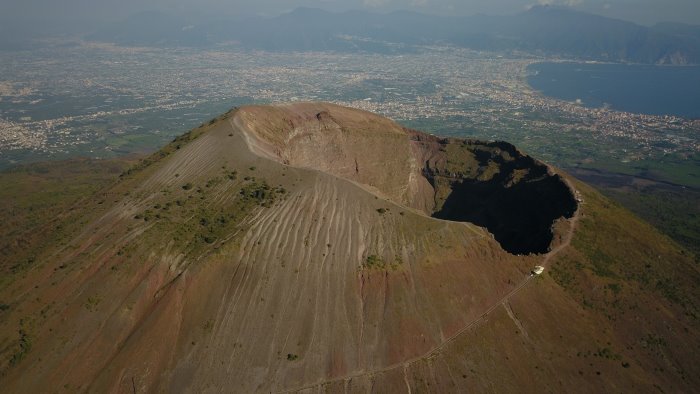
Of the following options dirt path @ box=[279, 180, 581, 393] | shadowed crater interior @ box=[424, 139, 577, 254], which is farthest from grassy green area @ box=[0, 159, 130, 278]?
shadowed crater interior @ box=[424, 139, 577, 254]

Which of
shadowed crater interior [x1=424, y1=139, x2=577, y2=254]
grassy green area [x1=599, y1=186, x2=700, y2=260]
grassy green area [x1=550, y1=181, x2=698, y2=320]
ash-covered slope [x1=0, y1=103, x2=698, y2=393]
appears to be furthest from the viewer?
grassy green area [x1=599, y1=186, x2=700, y2=260]

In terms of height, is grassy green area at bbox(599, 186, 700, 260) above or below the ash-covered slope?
below

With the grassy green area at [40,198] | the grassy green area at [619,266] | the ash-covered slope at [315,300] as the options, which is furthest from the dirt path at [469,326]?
the grassy green area at [40,198]

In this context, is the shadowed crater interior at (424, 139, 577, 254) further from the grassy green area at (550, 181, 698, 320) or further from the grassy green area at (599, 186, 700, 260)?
the grassy green area at (599, 186, 700, 260)

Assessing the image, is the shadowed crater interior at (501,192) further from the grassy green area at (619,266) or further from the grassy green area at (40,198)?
the grassy green area at (40,198)

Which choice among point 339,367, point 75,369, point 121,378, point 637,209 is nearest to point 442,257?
point 339,367

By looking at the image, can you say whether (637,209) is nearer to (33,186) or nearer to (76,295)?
(76,295)
